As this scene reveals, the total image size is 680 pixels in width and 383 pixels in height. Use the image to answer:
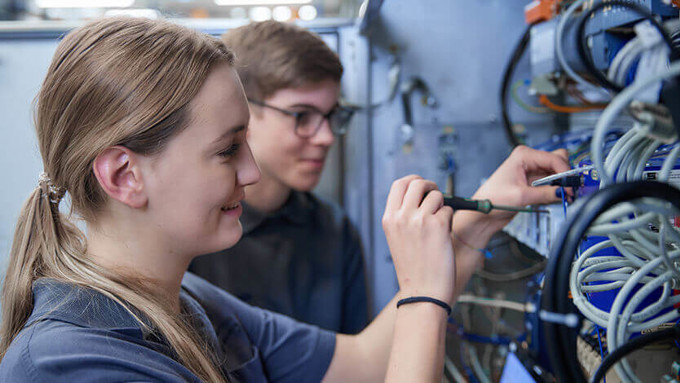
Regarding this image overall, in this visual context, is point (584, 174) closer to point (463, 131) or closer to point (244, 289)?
point (463, 131)

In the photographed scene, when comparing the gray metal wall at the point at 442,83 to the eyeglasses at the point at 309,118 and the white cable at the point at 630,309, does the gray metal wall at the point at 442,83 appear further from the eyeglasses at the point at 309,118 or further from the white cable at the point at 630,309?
the white cable at the point at 630,309

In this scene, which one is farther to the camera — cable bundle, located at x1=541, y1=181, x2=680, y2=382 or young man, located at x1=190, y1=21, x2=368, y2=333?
young man, located at x1=190, y1=21, x2=368, y2=333

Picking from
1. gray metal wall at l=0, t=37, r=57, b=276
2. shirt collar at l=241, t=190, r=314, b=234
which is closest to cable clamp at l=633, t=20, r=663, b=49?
shirt collar at l=241, t=190, r=314, b=234

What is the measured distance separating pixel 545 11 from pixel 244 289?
1045mm

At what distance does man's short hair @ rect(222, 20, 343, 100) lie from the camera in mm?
1274

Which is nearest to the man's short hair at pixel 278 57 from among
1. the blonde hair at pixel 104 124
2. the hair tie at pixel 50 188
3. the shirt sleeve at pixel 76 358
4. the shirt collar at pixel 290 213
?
the shirt collar at pixel 290 213

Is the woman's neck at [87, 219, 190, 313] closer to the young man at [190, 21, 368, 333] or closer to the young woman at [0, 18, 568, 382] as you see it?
the young woman at [0, 18, 568, 382]

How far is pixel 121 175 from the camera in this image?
29.1 inches

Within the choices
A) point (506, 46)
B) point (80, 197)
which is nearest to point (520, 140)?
point (506, 46)

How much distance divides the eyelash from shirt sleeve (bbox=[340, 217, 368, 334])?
0.78 meters

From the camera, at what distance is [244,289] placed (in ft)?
4.51

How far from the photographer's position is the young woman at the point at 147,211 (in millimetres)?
676

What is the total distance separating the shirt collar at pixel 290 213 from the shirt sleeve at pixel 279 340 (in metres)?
0.37

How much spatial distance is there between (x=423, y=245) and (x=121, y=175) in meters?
0.48
